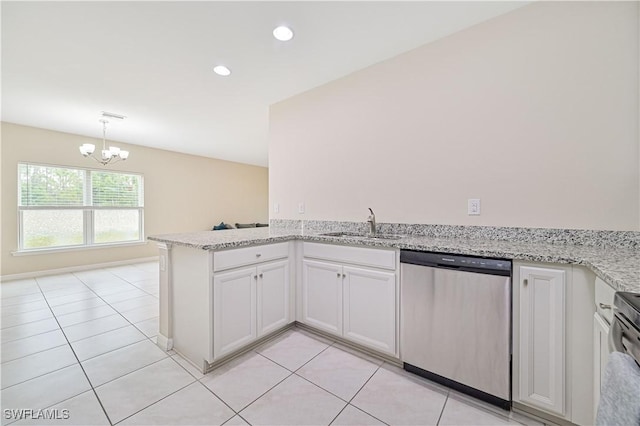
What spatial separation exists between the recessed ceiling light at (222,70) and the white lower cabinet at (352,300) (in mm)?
1929

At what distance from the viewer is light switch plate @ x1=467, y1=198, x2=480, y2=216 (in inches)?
76.9

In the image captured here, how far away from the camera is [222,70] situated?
2557 mm

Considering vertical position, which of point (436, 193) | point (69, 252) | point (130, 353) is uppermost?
point (436, 193)

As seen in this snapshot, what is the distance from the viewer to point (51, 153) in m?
4.34

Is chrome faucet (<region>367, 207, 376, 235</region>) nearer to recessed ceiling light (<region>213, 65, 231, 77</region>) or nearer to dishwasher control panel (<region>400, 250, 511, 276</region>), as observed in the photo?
dishwasher control panel (<region>400, 250, 511, 276</region>)

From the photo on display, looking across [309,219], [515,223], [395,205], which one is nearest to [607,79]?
[515,223]

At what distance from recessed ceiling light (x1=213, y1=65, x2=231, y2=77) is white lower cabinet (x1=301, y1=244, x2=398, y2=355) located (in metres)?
1.93

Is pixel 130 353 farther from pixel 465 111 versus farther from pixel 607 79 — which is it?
pixel 607 79

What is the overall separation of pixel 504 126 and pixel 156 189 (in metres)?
6.15

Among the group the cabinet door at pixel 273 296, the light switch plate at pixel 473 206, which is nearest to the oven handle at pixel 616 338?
the light switch plate at pixel 473 206

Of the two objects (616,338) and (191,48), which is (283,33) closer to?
(191,48)

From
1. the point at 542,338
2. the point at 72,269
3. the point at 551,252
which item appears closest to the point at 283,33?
the point at 551,252

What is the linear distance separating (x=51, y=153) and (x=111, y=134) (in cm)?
92

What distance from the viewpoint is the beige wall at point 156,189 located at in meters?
3.99
